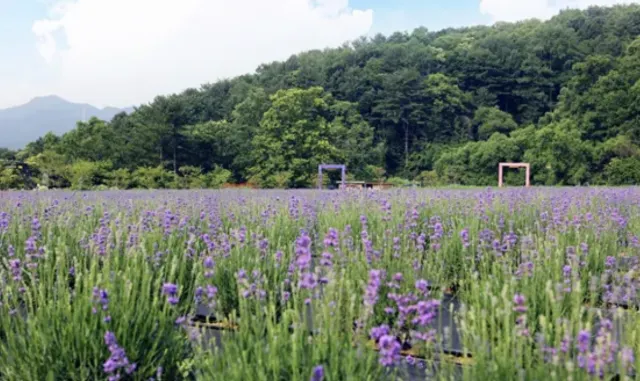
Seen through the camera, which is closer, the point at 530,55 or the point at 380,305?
the point at 380,305

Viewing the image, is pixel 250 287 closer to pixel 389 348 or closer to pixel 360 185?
pixel 389 348

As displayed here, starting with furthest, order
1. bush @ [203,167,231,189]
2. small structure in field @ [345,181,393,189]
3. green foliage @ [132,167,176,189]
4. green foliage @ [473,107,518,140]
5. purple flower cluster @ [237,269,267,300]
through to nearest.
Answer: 1. green foliage @ [473,107,518,140]
2. bush @ [203,167,231,189]
3. green foliage @ [132,167,176,189]
4. small structure in field @ [345,181,393,189]
5. purple flower cluster @ [237,269,267,300]

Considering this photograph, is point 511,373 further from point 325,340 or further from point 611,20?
point 611,20

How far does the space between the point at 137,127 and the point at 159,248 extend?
1457 inches

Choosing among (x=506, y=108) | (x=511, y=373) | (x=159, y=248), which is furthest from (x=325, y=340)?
(x=506, y=108)

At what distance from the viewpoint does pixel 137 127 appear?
127ft

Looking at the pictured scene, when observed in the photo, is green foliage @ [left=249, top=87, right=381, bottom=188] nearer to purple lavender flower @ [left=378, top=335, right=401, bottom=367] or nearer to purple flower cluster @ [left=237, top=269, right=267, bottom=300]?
purple flower cluster @ [left=237, top=269, right=267, bottom=300]

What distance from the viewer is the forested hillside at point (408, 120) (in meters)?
33.0

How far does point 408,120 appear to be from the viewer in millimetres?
50250

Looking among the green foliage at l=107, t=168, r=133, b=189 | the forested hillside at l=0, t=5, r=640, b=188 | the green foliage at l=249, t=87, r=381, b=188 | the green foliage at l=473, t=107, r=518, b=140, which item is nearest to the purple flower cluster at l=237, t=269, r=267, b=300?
the forested hillside at l=0, t=5, r=640, b=188

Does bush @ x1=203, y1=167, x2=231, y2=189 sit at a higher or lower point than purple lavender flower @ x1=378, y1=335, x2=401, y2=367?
higher

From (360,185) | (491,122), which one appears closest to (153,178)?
(360,185)

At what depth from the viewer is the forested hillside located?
33000 mm

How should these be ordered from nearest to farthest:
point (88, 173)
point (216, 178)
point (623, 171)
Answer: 1. point (88, 173)
2. point (623, 171)
3. point (216, 178)
